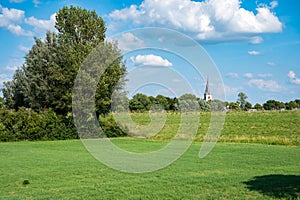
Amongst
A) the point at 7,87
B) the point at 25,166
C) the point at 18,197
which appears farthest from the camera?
the point at 7,87

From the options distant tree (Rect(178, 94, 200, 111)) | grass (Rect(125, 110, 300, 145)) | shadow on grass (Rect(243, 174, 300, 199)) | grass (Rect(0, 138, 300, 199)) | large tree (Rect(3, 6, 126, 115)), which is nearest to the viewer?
shadow on grass (Rect(243, 174, 300, 199))

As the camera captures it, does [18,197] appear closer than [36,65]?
Yes

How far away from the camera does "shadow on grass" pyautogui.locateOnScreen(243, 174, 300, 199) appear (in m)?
11.3

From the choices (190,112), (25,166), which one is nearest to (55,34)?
(190,112)

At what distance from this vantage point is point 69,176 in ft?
49.9

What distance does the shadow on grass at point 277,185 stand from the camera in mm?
11273

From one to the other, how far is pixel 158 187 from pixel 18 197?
15.0 ft

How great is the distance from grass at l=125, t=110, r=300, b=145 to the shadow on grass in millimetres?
21401

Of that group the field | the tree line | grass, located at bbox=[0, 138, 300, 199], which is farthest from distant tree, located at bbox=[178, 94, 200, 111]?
grass, located at bbox=[0, 138, 300, 199]

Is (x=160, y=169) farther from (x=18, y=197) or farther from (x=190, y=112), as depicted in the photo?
(x=190, y=112)

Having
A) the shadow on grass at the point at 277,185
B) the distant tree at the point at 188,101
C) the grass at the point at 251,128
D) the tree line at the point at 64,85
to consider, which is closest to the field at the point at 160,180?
the shadow on grass at the point at 277,185

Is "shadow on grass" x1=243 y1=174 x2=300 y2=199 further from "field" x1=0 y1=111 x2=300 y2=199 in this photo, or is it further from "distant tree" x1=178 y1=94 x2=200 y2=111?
"distant tree" x1=178 y1=94 x2=200 y2=111

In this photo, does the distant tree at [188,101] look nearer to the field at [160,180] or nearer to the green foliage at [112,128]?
the field at [160,180]

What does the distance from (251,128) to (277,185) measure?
36.0m
